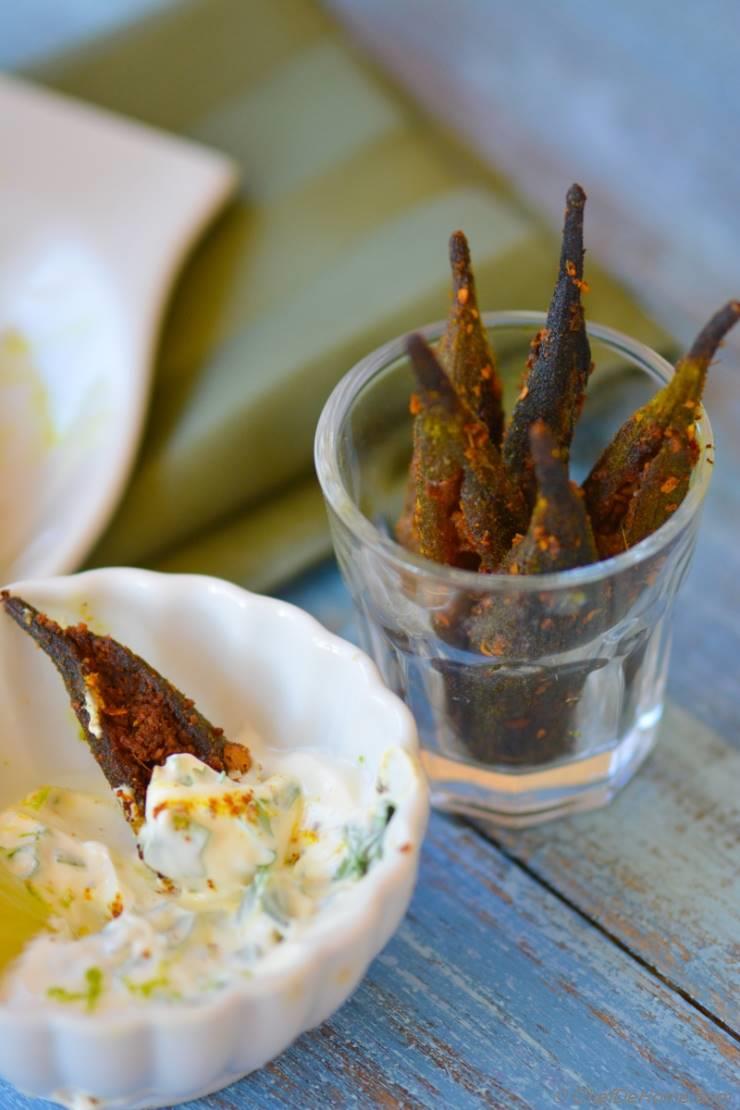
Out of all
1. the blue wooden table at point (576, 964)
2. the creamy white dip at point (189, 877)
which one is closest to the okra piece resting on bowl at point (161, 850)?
the creamy white dip at point (189, 877)

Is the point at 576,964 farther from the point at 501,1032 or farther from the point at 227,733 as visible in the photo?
the point at 227,733

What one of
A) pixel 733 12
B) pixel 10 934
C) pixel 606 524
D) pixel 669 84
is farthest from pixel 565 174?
pixel 10 934

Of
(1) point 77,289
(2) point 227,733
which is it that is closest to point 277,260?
(1) point 77,289

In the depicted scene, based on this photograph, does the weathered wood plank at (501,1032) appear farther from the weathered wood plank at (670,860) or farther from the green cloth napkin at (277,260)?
the green cloth napkin at (277,260)

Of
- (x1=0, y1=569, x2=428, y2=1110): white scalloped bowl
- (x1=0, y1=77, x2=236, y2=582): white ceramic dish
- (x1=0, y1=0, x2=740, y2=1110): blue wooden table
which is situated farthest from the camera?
(x1=0, y1=77, x2=236, y2=582): white ceramic dish

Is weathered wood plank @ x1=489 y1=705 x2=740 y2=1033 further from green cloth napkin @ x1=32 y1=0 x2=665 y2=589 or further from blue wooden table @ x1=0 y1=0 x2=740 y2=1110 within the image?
green cloth napkin @ x1=32 y1=0 x2=665 y2=589

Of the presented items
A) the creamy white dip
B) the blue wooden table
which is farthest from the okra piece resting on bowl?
the blue wooden table
